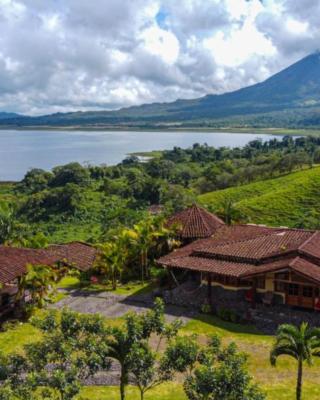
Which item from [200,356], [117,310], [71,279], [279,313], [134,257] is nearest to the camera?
[200,356]

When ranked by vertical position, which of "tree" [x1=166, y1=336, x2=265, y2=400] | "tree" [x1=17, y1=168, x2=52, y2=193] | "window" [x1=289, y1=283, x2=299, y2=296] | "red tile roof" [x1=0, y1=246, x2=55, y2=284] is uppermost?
"tree" [x1=166, y1=336, x2=265, y2=400]

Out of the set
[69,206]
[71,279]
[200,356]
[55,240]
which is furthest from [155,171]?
[200,356]

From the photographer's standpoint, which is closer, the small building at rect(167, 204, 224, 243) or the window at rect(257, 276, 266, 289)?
the window at rect(257, 276, 266, 289)

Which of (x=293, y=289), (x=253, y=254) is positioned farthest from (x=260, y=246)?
(x=293, y=289)

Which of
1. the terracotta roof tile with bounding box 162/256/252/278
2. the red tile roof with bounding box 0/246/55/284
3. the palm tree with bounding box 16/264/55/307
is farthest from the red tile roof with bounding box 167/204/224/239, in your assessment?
the palm tree with bounding box 16/264/55/307

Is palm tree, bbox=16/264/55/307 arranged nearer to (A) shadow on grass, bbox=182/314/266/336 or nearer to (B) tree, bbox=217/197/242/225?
(A) shadow on grass, bbox=182/314/266/336

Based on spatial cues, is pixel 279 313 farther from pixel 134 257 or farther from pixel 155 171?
pixel 155 171
